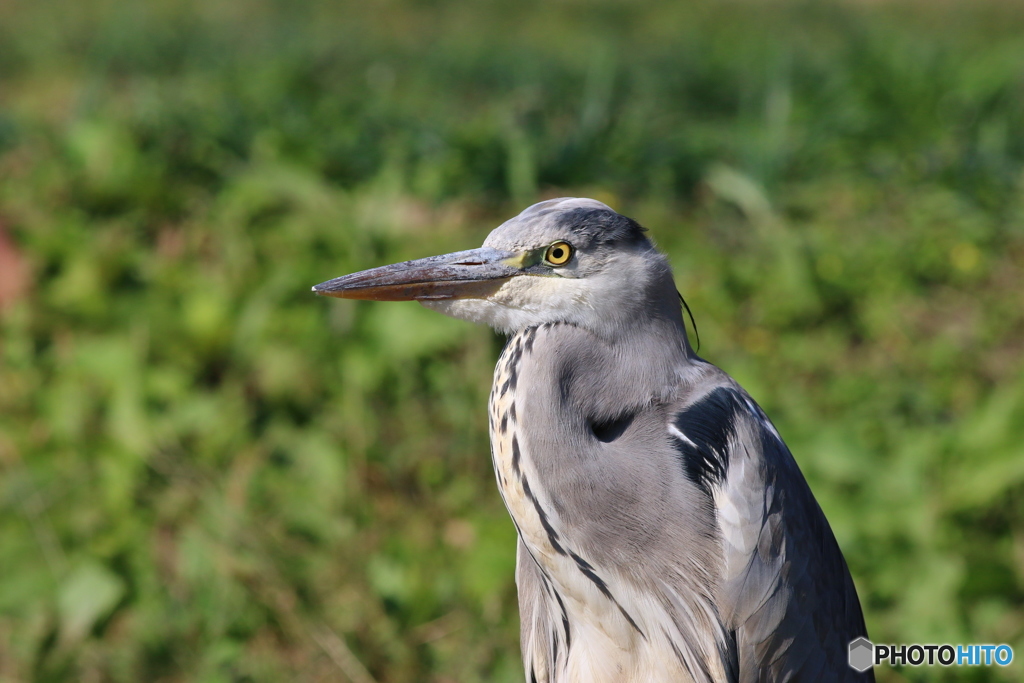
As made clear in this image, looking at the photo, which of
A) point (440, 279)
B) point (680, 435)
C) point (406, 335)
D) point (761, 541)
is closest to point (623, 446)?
point (680, 435)

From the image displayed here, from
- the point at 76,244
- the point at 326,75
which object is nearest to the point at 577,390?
the point at 76,244

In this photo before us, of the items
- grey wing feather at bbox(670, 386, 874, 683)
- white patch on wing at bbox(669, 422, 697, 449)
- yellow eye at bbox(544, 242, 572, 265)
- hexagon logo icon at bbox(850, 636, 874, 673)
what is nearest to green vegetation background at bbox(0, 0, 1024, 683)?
hexagon logo icon at bbox(850, 636, 874, 673)

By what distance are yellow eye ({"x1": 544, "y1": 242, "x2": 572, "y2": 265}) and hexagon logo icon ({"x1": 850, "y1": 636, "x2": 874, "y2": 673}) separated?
3.25 feet

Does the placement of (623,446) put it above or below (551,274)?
below

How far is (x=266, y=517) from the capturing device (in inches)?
116

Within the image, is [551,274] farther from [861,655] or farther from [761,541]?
[861,655]

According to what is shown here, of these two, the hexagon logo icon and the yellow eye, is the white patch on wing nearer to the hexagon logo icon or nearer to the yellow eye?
the yellow eye

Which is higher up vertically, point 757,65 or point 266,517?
point 757,65

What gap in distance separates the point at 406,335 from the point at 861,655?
1.97 metres

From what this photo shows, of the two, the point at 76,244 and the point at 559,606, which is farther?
the point at 76,244

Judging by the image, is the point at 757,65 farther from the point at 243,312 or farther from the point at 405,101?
the point at 243,312

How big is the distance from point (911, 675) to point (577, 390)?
165 centimetres

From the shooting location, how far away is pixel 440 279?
1479 mm

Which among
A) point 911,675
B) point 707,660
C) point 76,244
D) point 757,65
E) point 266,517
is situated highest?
point 757,65
